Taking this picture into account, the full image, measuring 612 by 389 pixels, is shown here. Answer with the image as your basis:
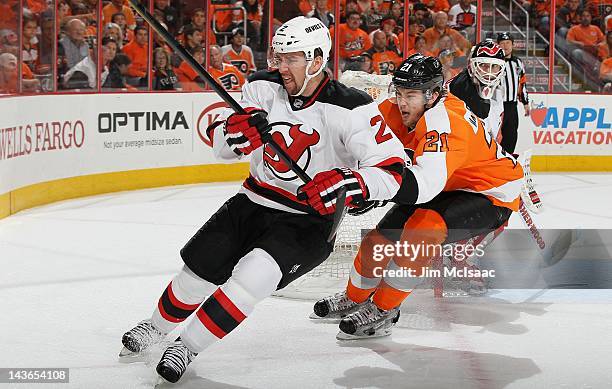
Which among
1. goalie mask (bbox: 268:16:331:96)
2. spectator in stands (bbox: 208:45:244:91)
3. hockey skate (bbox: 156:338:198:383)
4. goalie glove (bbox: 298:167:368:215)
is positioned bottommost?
hockey skate (bbox: 156:338:198:383)

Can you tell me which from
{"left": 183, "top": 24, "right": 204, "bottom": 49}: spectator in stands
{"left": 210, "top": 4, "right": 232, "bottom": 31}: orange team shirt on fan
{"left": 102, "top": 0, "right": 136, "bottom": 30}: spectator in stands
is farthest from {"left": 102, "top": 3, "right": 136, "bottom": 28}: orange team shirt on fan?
{"left": 210, "top": 4, "right": 232, "bottom": 31}: orange team shirt on fan

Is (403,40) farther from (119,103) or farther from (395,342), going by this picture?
(395,342)

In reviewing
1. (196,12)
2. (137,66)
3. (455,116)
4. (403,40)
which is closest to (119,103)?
(137,66)

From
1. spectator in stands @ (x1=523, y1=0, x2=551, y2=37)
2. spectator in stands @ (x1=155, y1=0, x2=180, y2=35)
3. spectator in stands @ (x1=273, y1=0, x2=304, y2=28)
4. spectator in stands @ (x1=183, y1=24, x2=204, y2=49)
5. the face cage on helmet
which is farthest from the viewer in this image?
spectator in stands @ (x1=523, y1=0, x2=551, y2=37)

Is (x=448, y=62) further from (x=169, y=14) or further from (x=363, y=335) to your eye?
(x=363, y=335)

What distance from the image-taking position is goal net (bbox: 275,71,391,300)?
4566 millimetres

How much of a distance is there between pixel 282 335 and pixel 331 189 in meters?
0.88

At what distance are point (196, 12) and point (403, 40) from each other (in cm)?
208

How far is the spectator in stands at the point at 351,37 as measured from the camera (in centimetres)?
973

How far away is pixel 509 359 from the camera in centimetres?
352

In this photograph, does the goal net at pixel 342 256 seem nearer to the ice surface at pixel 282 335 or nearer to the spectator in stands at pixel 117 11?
the ice surface at pixel 282 335

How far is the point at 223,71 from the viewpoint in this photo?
A: 9117 mm

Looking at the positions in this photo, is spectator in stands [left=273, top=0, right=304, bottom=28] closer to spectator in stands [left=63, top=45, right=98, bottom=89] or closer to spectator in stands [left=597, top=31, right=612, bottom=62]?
spectator in stands [left=63, top=45, right=98, bottom=89]

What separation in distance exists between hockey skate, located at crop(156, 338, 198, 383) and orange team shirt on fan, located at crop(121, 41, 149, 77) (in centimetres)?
532
